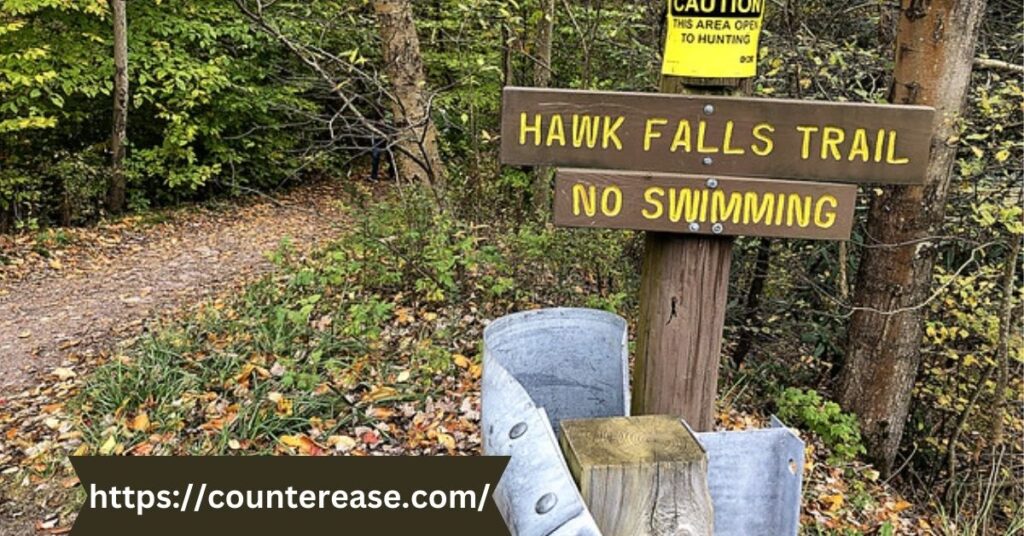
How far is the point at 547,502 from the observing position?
5.85ft

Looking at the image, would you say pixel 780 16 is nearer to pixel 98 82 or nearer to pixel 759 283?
pixel 759 283

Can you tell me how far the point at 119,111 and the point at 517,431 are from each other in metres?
11.2

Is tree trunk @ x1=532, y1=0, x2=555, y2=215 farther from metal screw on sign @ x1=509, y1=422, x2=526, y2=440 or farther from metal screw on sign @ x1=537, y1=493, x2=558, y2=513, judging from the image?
metal screw on sign @ x1=537, y1=493, x2=558, y2=513

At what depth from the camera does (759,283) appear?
628cm

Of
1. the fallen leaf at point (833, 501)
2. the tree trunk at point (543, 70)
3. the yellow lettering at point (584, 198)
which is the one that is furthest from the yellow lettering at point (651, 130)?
the tree trunk at point (543, 70)

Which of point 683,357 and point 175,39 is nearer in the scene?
point 683,357

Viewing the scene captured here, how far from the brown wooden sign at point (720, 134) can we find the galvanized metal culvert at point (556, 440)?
67 centimetres

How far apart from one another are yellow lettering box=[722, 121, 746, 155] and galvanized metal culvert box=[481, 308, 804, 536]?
74 cm

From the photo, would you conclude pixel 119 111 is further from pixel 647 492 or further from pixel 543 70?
pixel 647 492

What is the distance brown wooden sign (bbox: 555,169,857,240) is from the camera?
7.61 ft

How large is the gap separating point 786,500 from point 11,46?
36.8 feet

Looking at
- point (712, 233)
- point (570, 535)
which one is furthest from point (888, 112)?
point (570, 535)

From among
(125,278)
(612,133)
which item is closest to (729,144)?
(612,133)

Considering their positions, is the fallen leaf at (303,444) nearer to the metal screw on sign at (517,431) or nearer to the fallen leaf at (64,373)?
the metal screw on sign at (517,431)
